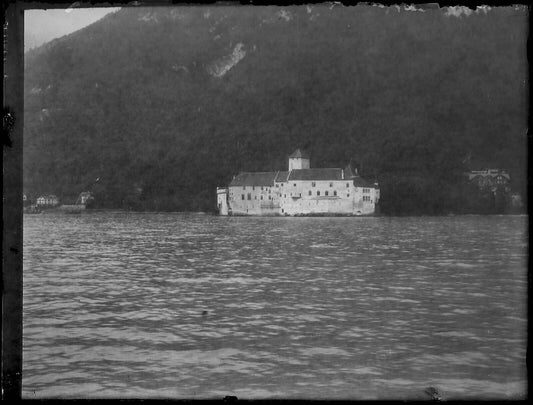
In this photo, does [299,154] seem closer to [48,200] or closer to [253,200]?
[253,200]

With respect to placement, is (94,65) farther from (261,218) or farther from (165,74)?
(261,218)

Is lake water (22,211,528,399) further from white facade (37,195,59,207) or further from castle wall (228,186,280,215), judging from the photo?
castle wall (228,186,280,215)

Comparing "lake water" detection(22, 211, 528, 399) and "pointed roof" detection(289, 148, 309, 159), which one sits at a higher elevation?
"pointed roof" detection(289, 148, 309, 159)

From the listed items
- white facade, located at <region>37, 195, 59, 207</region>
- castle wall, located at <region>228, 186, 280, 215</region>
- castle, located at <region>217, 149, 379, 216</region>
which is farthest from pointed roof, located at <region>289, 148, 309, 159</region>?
white facade, located at <region>37, 195, 59, 207</region>

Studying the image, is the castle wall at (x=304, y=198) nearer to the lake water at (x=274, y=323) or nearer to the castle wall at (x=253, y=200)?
the castle wall at (x=253, y=200)

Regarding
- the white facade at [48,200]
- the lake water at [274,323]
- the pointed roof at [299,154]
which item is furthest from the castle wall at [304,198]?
the white facade at [48,200]
